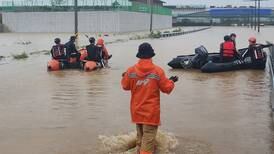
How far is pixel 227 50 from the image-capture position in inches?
717

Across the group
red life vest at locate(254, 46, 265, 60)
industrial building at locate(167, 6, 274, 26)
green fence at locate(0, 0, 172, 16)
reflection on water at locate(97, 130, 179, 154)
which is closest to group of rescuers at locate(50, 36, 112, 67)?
red life vest at locate(254, 46, 265, 60)

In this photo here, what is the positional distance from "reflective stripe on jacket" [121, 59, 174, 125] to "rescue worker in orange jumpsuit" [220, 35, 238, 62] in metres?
11.7

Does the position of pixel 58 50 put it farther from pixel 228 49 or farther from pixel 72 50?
pixel 228 49

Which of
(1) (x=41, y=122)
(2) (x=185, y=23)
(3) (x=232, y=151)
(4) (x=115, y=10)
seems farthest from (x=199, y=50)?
(2) (x=185, y=23)

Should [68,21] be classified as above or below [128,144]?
above

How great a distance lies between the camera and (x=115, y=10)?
82.6m

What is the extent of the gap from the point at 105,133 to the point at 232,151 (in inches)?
86.1

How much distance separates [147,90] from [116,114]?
13.2 feet

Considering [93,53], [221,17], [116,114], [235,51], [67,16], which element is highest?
[221,17]

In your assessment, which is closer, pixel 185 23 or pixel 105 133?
pixel 105 133

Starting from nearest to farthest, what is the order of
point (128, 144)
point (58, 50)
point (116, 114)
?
point (128, 144), point (116, 114), point (58, 50)

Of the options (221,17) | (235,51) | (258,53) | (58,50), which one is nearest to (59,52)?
(58,50)

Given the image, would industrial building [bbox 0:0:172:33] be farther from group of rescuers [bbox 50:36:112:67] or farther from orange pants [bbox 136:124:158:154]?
orange pants [bbox 136:124:158:154]

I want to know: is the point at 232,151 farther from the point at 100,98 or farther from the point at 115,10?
the point at 115,10
